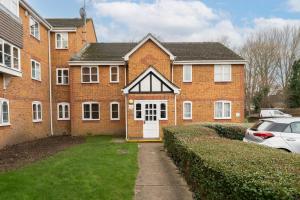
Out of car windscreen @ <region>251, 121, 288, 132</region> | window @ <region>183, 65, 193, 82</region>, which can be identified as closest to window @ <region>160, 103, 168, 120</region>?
window @ <region>183, 65, 193, 82</region>

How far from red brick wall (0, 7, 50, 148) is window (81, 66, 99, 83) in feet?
9.66

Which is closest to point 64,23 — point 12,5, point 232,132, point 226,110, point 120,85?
point 120,85

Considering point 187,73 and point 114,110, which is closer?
point 187,73

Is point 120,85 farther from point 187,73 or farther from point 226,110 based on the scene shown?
point 226,110

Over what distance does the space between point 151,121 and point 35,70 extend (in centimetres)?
905

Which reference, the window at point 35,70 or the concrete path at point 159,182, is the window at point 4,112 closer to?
the window at point 35,70

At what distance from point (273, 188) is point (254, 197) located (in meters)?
0.26

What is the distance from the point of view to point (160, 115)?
1850cm

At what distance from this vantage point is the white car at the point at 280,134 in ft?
28.4

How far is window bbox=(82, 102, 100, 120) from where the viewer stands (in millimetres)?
21938

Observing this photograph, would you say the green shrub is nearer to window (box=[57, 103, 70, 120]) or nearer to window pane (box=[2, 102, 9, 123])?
window pane (box=[2, 102, 9, 123])

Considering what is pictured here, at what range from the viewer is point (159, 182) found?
7.76m

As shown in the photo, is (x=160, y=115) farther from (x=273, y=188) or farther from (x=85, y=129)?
(x=273, y=188)

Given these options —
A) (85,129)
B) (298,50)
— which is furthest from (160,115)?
(298,50)
